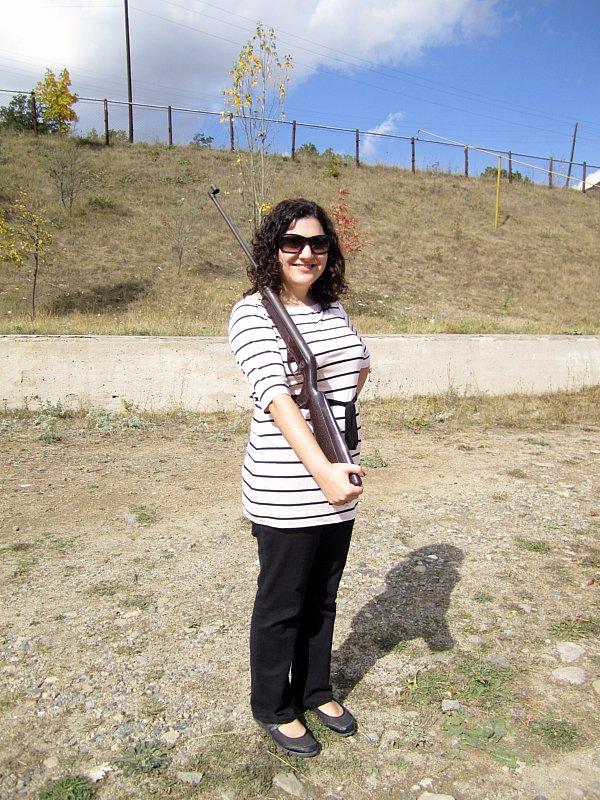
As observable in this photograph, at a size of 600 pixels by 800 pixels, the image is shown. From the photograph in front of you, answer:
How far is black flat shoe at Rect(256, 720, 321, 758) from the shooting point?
2.15m

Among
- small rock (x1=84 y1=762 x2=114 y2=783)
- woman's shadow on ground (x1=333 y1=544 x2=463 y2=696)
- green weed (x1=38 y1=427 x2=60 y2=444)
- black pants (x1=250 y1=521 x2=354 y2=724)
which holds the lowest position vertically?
woman's shadow on ground (x1=333 y1=544 x2=463 y2=696)

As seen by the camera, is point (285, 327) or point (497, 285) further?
point (497, 285)

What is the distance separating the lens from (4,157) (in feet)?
82.0

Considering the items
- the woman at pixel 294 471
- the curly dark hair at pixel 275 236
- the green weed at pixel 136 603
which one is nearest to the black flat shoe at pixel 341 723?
the woman at pixel 294 471

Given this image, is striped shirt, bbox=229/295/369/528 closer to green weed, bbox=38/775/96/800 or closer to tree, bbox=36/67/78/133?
green weed, bbox=38/775/96/800

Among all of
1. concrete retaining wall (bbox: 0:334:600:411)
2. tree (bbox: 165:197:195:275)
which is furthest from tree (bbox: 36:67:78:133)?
concrete retaining wall (bbox: 0:334:600:411)

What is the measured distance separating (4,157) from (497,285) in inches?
736

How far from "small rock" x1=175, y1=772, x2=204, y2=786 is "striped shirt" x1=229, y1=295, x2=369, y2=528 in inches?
32.5

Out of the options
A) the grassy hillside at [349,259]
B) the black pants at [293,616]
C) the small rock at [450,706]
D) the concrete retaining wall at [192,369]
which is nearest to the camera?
the black pants at [293,616]

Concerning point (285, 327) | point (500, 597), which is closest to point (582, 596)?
point (500, 597)

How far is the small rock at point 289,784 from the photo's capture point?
2016 millimetres

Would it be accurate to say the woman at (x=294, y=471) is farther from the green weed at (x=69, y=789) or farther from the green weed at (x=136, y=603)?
the green weed at (x=136, y=603)

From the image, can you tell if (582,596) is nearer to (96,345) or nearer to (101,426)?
(101,426)

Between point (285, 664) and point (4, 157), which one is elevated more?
point (4, 157)
